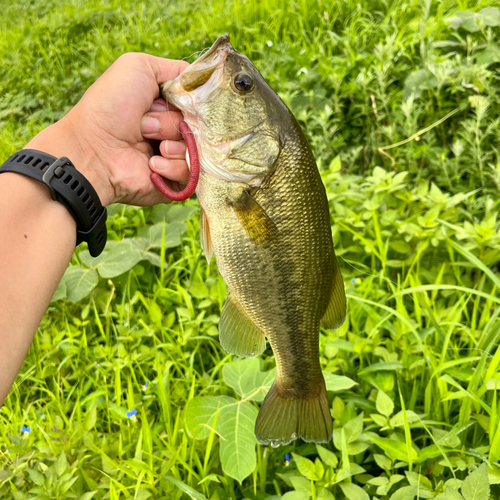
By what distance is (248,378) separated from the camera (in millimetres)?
2027

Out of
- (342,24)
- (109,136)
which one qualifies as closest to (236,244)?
(109,136)

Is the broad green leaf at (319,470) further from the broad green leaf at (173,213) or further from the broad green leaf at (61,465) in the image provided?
the broad green leaf at (173,213)

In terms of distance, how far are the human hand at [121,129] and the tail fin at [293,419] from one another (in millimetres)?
936

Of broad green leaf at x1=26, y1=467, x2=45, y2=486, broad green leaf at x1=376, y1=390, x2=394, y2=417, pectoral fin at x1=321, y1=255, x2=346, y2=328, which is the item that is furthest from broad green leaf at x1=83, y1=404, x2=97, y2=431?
broad green leaf at x1=376, y1=390, x2=394, y2=417

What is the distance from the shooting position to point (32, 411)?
2.43 m

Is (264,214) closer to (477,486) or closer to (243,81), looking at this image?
(243,81)

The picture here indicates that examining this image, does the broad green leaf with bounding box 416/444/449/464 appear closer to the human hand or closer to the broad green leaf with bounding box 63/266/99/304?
the human hand

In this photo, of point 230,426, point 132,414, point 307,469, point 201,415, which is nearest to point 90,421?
point 132,414

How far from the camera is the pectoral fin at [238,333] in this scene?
5.53 ft

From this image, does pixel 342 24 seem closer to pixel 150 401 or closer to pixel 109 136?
pixel 109 136

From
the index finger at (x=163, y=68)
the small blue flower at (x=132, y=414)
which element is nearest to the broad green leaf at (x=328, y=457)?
the small blue flower at (x=132, y=414)

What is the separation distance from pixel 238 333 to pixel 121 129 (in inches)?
37.0

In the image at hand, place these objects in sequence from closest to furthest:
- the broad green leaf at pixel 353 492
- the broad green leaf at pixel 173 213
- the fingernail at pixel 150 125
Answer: the broad green leaf at pixel 353 492 → the fingernail at pixel 150 125 → the broad green leaf at pixel 173 213

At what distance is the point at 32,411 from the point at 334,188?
2.06m
